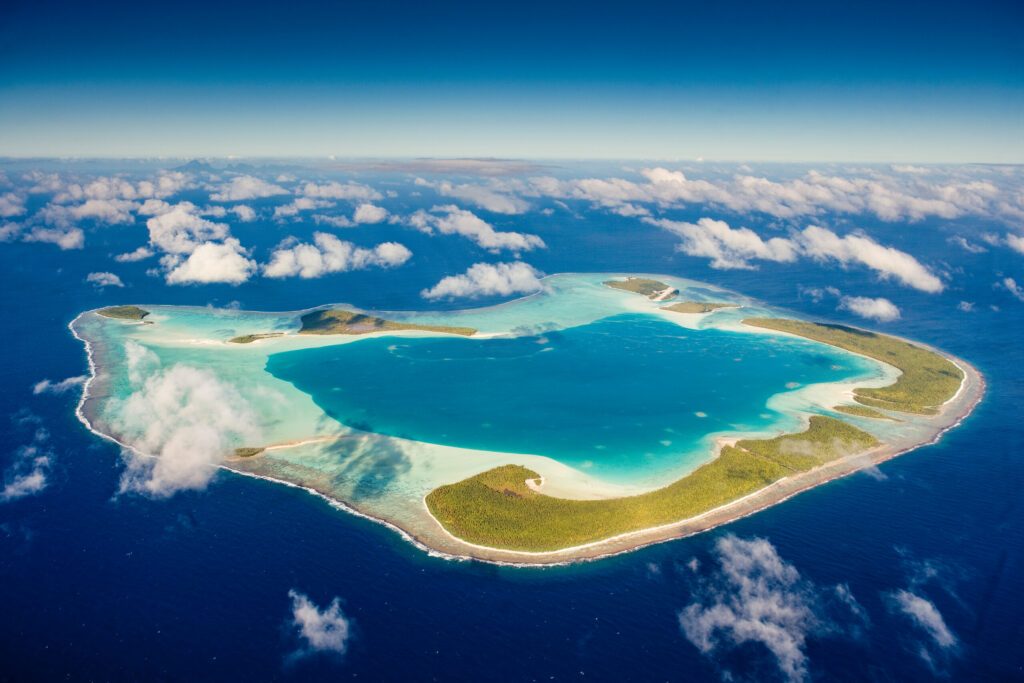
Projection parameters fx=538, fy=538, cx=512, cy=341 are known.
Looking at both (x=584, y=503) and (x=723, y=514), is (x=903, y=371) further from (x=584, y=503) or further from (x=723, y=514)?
(x=584, y=503)

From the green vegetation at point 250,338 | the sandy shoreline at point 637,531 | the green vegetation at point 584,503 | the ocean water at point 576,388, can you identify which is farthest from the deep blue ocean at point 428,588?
the green vegetation at point 250,338

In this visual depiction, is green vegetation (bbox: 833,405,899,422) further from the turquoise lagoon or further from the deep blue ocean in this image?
the deep blue ocean

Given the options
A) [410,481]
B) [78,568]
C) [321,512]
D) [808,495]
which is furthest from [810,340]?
[78,568]

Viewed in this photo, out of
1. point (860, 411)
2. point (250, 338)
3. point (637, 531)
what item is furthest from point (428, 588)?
point (250, 338)

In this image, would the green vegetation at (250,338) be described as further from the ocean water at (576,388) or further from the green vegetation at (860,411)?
the green vegetation at (860,411)

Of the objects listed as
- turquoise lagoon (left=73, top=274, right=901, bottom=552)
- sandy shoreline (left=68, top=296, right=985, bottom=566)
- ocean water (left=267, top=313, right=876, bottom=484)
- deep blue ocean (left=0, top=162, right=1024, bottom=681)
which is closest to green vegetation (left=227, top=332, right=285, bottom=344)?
turquoise lagoon (left=73, top=274, right=901, bottom=552)

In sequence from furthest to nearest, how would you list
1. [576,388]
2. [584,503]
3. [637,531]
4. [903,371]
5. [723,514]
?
[903,371]
[576,388]
[584,503]
[723,514]
[637,531]

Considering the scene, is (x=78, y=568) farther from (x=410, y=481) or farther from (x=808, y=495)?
(x=808, y=495)
